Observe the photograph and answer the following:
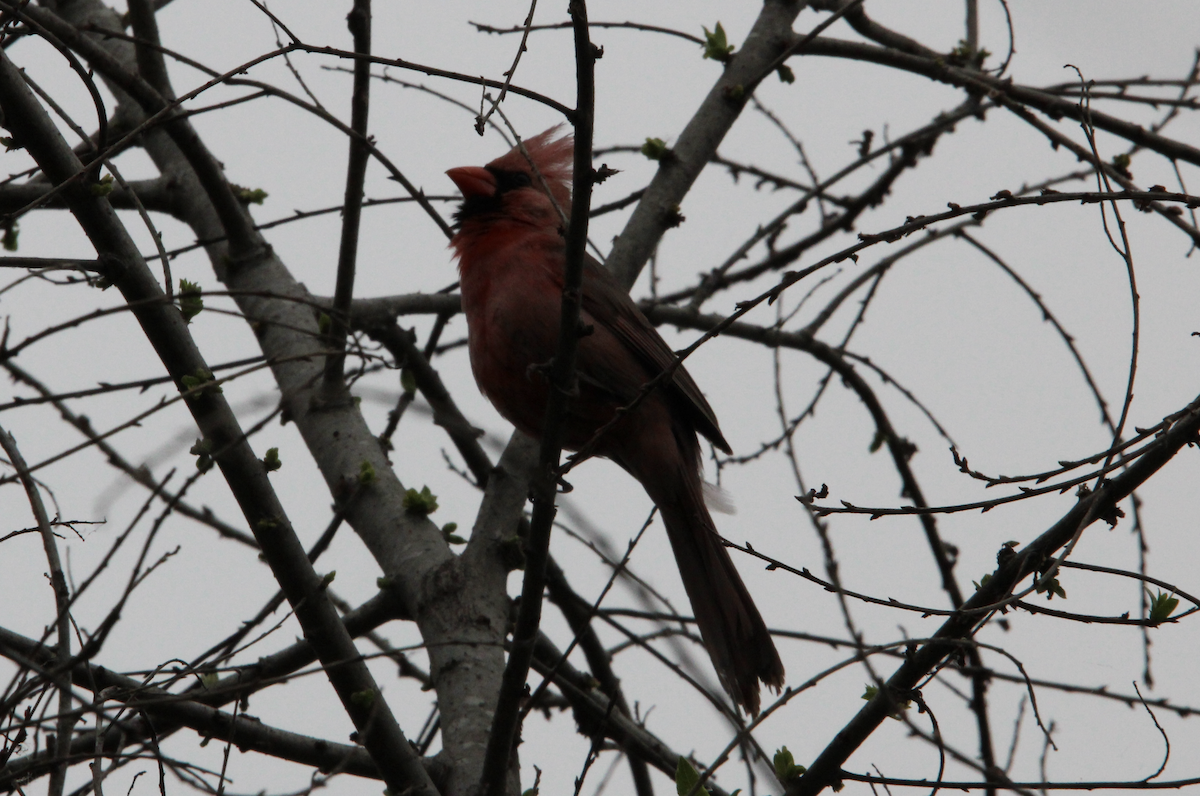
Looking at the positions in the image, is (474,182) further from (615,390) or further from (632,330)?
(615,390)

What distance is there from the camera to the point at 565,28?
4.49 meters

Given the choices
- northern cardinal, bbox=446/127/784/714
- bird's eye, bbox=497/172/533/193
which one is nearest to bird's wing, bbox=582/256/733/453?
northern cardinal, bbox=446/127/784/714

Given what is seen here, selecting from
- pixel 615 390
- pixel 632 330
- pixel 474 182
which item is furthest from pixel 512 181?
pixel 615 390

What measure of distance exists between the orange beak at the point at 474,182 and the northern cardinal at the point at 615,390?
197 millimetres

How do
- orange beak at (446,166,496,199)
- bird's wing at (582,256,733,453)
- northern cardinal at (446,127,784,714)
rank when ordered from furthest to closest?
1. orange beak at (446,166,496,199)
2. bird's wing at (582,256,733,453)
3. northern cardinal at (446,127,784,714)

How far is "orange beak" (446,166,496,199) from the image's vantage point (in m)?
5.22

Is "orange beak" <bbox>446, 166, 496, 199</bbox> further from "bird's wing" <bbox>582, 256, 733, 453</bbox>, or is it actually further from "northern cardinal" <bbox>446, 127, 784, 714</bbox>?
"bird's wing" <bbox>582, 256, 733, 453</bbox>

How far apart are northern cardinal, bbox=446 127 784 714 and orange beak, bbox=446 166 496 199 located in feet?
0.65

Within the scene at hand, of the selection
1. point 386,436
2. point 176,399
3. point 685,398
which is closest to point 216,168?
point 386,436

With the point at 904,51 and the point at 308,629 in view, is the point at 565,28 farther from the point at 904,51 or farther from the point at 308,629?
the point at 308,629

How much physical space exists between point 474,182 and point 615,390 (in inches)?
51.9

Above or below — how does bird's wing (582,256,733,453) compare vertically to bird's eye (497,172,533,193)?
below

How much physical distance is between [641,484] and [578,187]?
2177 millimetres

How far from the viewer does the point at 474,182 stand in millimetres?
5234
